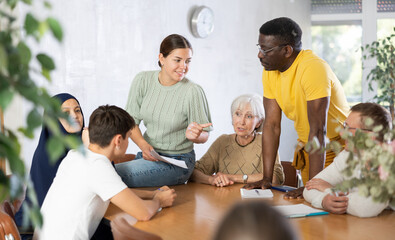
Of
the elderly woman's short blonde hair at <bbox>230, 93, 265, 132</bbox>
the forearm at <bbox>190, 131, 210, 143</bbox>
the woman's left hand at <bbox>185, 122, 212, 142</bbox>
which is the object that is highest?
the elderly woman's short blonde hair at <bbox>230, 93, 265, 132</bbox>

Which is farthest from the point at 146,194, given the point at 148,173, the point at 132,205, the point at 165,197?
the point at 132,205

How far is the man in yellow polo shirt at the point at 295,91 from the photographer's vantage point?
106 inches

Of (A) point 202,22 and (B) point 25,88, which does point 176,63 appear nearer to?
(B) point 25,88

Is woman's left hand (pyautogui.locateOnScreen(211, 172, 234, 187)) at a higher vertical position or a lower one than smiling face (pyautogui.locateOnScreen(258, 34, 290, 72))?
lower

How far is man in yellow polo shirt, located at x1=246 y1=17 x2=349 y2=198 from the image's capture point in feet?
8.80

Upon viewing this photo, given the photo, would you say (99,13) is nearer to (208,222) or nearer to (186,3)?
(186,3)

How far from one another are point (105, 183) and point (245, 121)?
136 centimetres

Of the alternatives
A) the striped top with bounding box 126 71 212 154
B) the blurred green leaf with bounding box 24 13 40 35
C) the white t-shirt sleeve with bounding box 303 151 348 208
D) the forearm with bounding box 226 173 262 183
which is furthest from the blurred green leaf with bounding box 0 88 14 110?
the forearm with bounding box 226 173 262 183

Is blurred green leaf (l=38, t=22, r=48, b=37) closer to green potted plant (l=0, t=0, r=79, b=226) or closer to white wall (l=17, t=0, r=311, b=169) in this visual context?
green potted plant (l=0, t=0, r=79, b=226)

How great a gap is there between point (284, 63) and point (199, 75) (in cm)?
283

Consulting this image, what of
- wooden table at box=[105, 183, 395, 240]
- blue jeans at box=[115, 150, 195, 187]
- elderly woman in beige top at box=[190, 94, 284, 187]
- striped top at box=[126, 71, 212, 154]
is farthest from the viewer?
elderly woman in beige top at box=[190, 94, 284, 187]

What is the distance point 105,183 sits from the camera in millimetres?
2170

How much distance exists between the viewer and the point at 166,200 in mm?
2465

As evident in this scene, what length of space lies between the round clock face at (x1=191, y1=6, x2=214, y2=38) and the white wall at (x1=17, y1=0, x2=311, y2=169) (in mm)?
70
